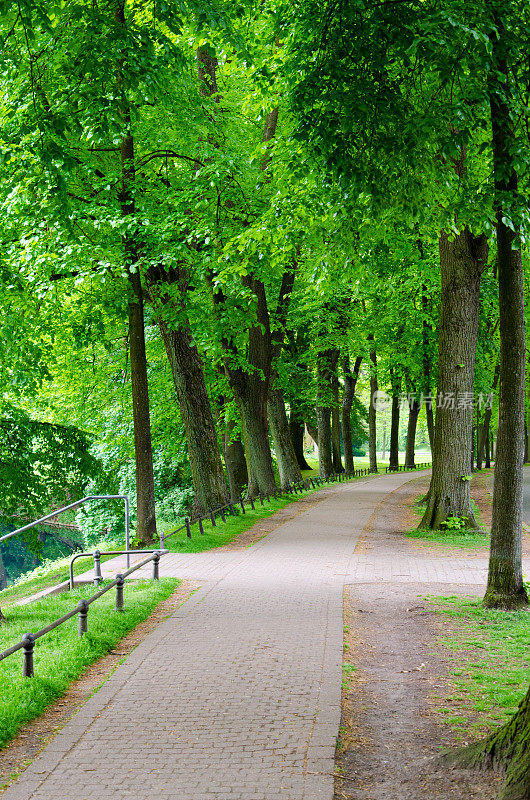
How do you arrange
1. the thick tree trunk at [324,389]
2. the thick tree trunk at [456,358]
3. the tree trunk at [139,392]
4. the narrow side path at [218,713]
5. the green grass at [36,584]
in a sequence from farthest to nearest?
the thick tree trunk at [324,389] → the thick tree trunk at [456,358] → the tree trunk at [139,392] → the green grass at [36,584] → the narrow side path at [218,713]

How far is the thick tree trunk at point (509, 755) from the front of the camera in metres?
4.02

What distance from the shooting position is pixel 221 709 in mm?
6258

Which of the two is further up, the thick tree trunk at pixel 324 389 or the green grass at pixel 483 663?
the thick tree trunk at pixel 324 389

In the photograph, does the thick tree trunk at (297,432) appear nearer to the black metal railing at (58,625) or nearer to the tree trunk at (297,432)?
the tree trunk at (297,432)

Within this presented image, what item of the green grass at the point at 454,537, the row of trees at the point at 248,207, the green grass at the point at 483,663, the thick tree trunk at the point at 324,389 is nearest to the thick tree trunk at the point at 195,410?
the row of trees at the point at 248,207

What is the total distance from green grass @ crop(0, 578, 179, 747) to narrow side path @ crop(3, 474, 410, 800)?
0.40 m

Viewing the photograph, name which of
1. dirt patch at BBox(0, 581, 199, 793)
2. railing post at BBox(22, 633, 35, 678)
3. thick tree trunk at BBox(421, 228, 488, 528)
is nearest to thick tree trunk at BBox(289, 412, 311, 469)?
thick tree trunk at BBox(421, 228, 488, 528)

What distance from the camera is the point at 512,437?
9047mm

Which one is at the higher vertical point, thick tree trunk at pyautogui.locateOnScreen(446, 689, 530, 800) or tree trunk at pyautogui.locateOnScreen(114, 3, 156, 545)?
tree trunk at pyautogui.locateOnScreen(114, 3, 156, 545)

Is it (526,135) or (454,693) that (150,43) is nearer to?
(526,135)

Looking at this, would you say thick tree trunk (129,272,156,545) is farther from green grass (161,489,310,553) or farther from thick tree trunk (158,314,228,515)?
thick tree trunk (158,314,228,515)

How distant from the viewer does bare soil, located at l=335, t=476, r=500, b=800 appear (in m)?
4.73

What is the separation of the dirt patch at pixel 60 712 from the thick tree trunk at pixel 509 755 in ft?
9.75

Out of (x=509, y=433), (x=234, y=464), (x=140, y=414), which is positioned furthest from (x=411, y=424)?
(x=509, y=433)
